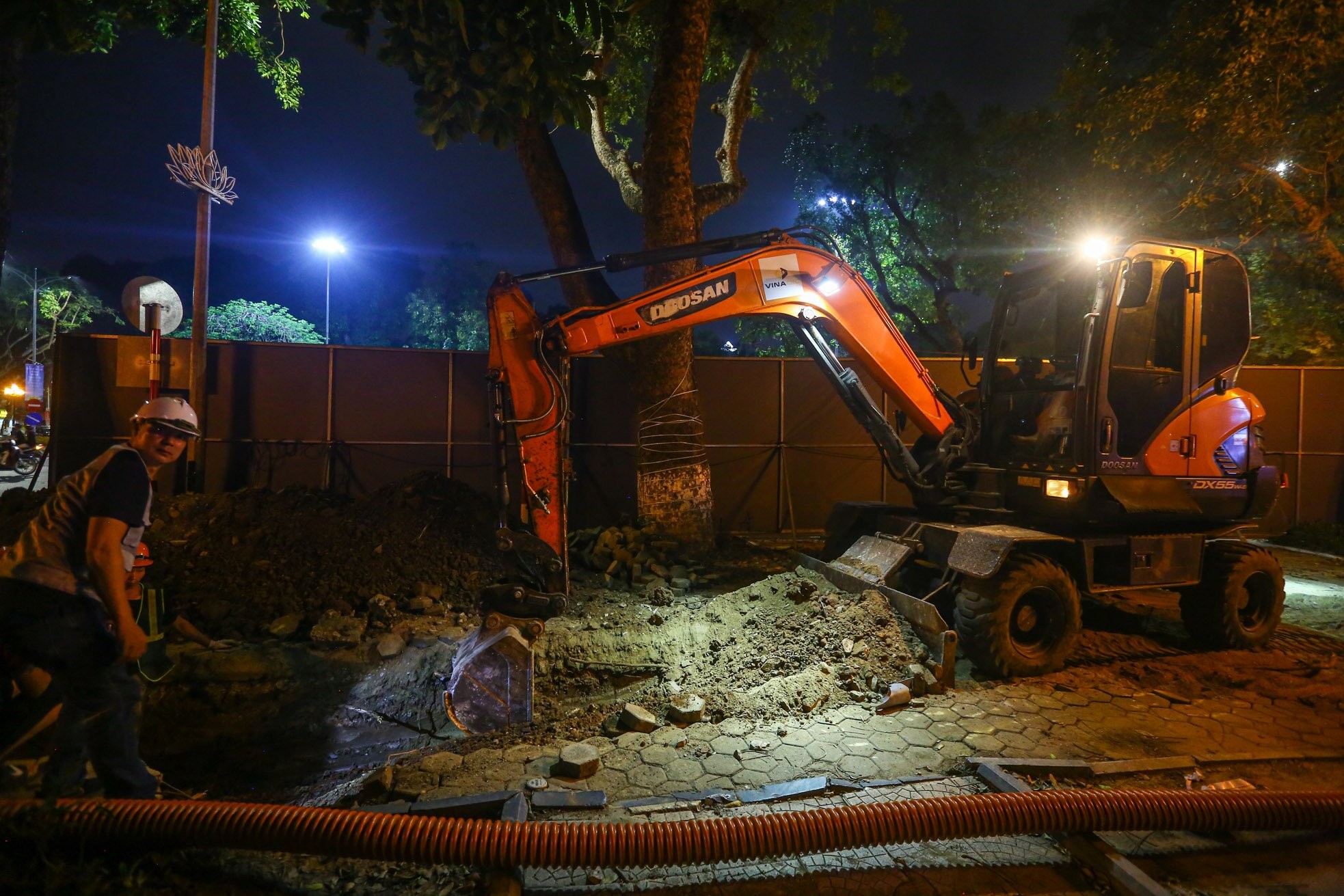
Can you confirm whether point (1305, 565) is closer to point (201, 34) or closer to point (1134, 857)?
point (1134, 857)

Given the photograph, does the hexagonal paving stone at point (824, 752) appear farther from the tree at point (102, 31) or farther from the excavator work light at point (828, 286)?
the tree at point (102, 31)

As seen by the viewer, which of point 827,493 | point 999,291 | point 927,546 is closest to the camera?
point 927,546

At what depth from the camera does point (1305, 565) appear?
1022 cm

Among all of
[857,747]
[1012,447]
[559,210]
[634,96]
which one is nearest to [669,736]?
[857,747]

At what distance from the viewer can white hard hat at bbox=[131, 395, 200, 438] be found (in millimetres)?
3215

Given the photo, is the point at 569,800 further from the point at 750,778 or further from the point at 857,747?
the point at 857,747

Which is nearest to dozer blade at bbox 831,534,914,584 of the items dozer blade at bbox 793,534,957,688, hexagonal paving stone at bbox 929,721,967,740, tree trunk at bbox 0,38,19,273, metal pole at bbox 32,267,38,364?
dozer blade at bbox 793,534,957,688

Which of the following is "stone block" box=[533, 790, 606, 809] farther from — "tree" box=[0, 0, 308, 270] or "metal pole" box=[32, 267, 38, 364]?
"metal pole" box=[32, 267, 38, 364]

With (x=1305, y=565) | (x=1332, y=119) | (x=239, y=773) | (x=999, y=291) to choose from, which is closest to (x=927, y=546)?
(x=999, y=291)

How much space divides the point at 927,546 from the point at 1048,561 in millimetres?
909

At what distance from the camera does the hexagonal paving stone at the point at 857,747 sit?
4.16 meters

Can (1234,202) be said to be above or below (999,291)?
above

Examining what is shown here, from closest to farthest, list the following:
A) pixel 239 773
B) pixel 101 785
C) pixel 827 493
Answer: pixel 101 785
pixel 239 773
pixel 827 493

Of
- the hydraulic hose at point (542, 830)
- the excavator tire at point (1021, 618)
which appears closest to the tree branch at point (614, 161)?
the excavator tire at point (1021, 618)
